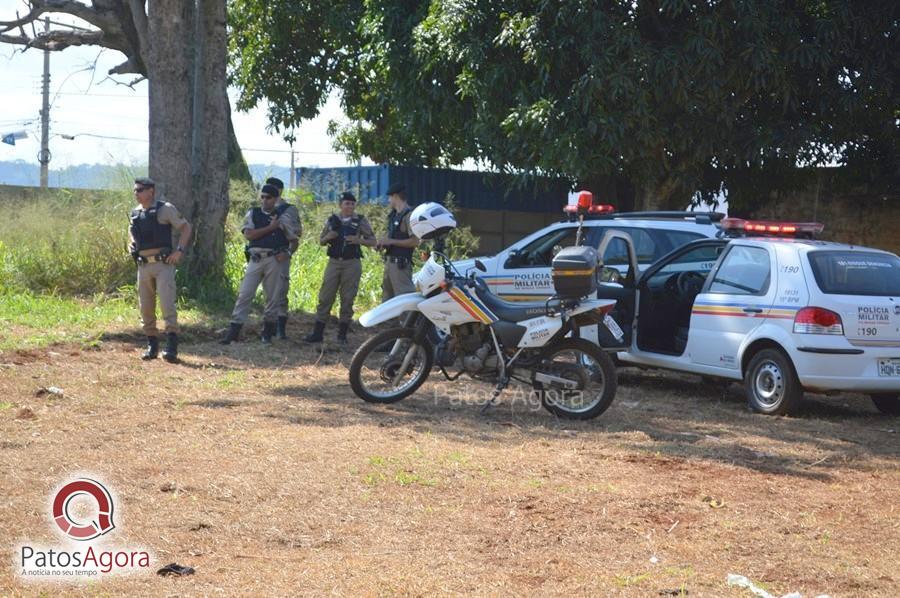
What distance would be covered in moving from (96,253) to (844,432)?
1121cm

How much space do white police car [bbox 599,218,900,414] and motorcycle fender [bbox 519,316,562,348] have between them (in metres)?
1.73

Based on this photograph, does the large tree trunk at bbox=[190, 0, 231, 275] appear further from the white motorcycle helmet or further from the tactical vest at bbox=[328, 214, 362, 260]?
the white motorcycle helmet

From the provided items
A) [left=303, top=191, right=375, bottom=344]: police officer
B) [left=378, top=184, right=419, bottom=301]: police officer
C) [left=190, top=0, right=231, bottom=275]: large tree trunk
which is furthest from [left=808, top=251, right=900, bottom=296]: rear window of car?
[left=190, top=0, right=231, bottom=275]: large tree trunk

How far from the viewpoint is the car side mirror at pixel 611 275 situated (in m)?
10.9

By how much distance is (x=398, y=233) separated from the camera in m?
12.5

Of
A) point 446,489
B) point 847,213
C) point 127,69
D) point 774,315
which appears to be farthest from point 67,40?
point 446,489

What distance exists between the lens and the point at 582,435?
→ 27.8 feet

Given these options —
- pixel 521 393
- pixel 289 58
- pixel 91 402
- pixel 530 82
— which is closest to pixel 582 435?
pixel 521 393

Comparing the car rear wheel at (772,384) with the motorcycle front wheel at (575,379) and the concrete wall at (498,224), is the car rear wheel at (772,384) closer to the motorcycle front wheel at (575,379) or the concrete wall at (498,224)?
the motorcycle front wheel at (575,379)

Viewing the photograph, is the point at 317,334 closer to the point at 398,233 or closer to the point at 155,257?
the point at 398,233

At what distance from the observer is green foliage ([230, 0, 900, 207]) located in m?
15.4

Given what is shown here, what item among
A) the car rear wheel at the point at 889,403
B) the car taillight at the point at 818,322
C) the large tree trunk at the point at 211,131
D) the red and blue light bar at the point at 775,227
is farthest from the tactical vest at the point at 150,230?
the car rear wheel at the point at 889,403

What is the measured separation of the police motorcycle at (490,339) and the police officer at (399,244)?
2.76 meters

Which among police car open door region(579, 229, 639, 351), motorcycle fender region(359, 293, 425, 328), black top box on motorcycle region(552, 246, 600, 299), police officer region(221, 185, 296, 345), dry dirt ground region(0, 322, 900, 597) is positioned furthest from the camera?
police officer region(221, 185, 296, 345)
